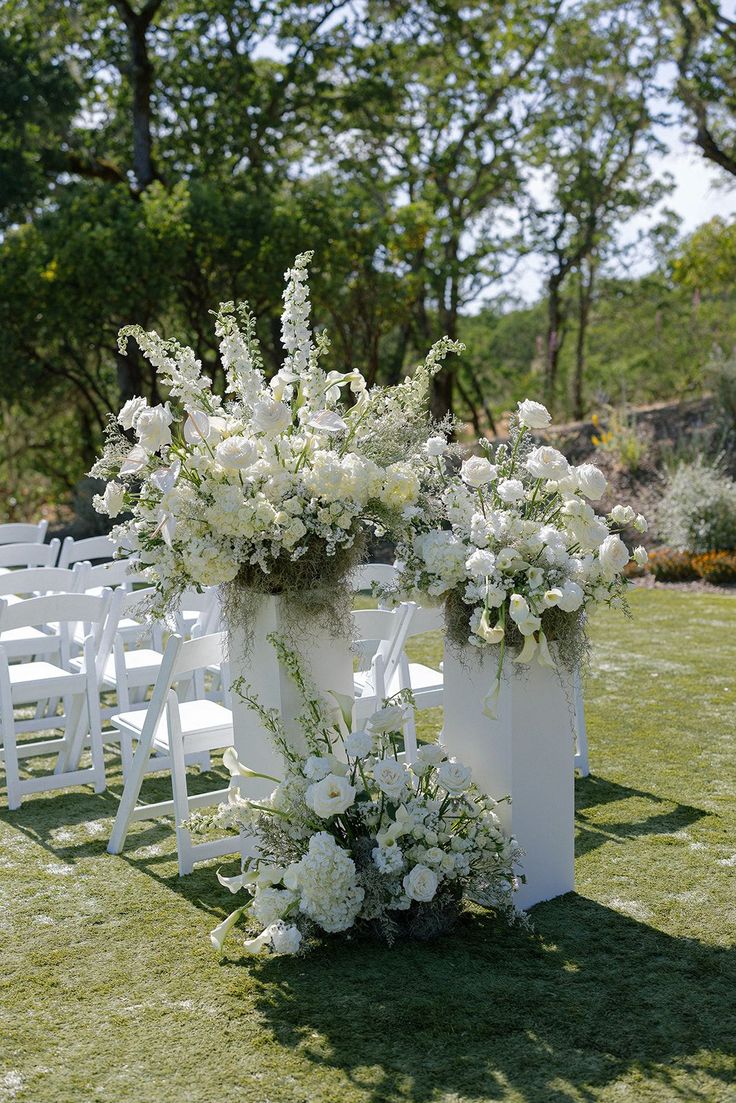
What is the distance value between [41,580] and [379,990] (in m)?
3.01

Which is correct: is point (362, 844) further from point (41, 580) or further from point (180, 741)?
point (41, 580)

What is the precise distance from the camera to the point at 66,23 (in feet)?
50.8

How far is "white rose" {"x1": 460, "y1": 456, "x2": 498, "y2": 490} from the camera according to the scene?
3811mm

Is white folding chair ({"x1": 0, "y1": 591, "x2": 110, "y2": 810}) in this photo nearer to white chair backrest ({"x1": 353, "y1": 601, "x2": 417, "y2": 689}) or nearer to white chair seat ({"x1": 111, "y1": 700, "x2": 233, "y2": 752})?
white chair seat ({"x1": 111, "y1": 700, "x2": 233, "y2": 752})

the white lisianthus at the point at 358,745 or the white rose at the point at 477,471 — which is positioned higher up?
the white rose at the point at 477,471

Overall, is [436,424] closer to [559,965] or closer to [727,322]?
[559,965]

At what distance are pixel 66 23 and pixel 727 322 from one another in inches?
526

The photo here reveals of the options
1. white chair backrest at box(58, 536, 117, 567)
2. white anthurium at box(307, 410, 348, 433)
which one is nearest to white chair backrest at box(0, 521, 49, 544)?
white chair backrest at box(58, 536, 117, 567)

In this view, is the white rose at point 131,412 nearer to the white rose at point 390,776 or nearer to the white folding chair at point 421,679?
the white rose at point 390,776

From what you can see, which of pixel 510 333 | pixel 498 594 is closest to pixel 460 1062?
pixel 498 594

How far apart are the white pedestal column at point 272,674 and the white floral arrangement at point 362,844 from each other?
0.17 metres

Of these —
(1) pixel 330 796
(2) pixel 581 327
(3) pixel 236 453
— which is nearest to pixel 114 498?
(3) pixel 236 453

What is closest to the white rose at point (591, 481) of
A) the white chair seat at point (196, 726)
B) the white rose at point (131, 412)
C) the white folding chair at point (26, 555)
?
the white rose at point (131, 412)

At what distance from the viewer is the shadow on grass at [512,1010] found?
113 inches
